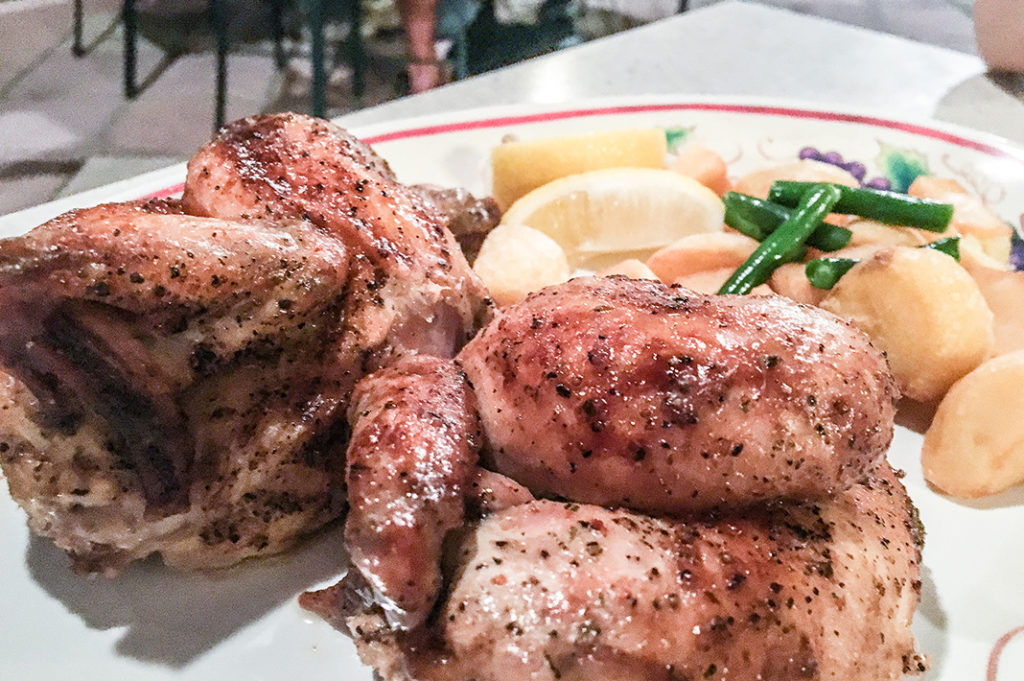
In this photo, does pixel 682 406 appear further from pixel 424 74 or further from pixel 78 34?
pixel 78 34

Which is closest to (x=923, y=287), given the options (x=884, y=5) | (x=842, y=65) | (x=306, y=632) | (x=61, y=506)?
(x=306, y=632)

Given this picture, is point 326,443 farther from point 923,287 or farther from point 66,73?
point 66,73

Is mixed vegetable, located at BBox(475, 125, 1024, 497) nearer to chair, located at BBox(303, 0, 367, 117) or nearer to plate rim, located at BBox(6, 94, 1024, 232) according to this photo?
plate rim, located at BBox(6, 94, 1024, 232)

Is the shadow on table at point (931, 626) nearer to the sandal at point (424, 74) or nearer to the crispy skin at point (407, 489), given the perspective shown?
the crispy skin at point (407, 489)

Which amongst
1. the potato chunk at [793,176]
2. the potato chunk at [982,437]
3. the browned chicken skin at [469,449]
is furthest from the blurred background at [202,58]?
the potato chunk at [982,437]

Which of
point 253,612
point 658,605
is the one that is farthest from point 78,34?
point 658,605

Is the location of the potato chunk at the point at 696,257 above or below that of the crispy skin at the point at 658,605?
below
